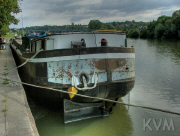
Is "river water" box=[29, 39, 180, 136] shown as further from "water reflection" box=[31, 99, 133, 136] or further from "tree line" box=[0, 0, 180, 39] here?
"tree line" box=[0, 0, 180, 39]

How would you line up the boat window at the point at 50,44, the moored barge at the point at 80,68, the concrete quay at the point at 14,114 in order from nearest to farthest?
the concrete quay at the point at 14,114 < the moored barge at the point at 80,68 < the boat window at the point at 50,44

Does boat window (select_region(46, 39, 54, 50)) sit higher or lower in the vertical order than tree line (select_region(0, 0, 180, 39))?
lower

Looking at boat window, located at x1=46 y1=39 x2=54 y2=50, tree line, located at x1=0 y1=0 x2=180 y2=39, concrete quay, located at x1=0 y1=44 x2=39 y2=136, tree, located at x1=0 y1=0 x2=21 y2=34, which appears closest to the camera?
concrete quay, located at x1=0 y1=44 x2=39 y2=136

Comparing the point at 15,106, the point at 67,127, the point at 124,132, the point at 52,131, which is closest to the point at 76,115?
the point at 67,127

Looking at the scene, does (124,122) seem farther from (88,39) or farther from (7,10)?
(7,10)

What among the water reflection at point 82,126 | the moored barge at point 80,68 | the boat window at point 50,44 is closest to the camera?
the moored barge at point 80,68

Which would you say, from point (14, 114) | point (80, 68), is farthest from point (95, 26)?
point (14, 114)

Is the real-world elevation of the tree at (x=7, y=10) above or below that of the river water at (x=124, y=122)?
above

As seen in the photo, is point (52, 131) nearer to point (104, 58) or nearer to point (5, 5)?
point (104, 58)

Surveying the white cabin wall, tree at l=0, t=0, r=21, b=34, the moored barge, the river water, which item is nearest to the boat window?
the moored barge

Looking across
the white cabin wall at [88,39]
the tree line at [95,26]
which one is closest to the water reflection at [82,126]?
the white cabin wall at [88,39]

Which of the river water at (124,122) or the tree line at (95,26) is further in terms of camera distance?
the tree line at (95,26)

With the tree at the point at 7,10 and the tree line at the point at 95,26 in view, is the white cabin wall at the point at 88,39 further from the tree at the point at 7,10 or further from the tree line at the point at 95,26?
the tree at the point at 7,10

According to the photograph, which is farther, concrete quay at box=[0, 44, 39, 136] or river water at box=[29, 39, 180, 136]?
river water at box=[29, 39, 180, 136]
